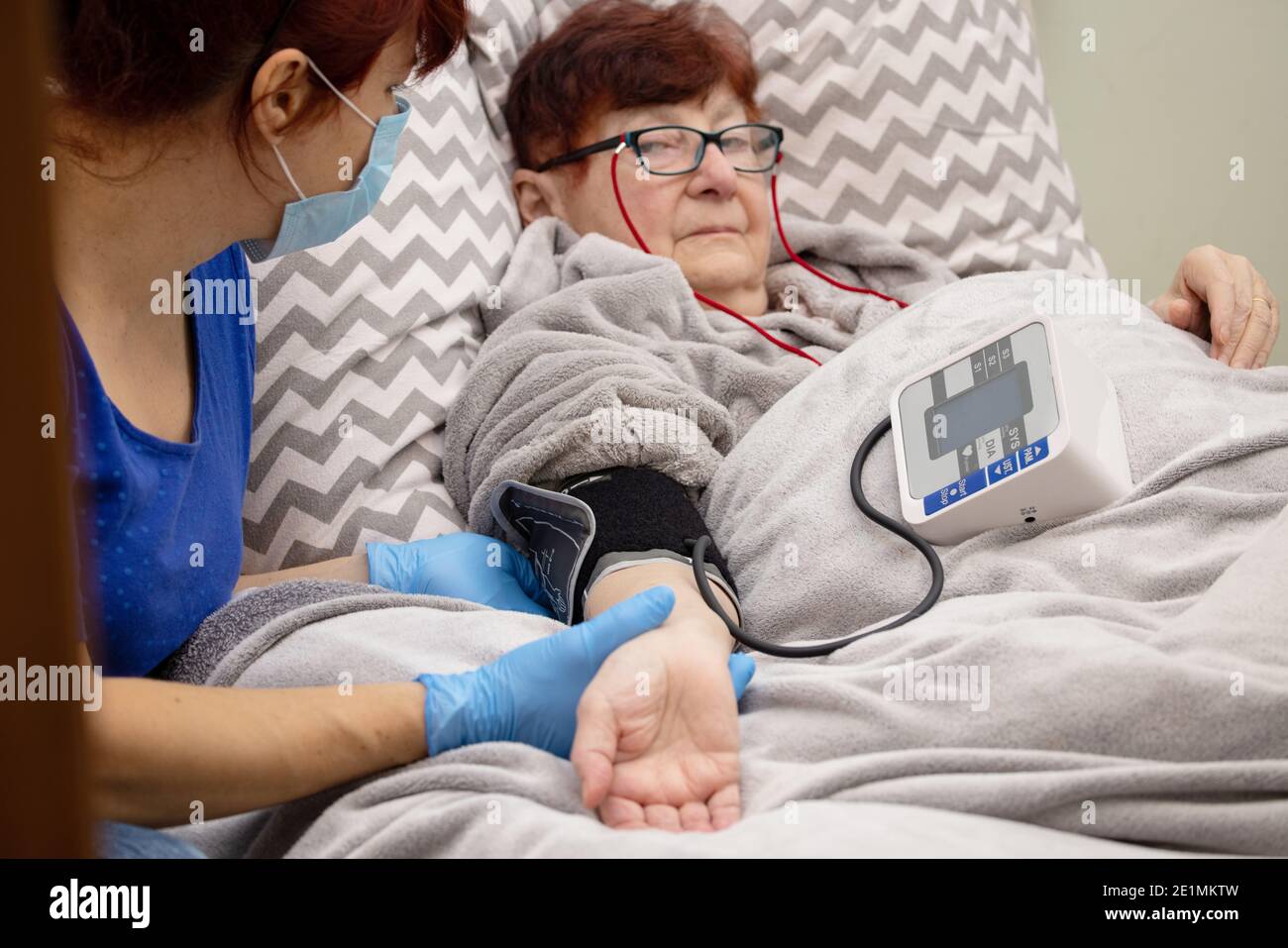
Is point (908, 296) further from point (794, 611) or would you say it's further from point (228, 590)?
point (228, 590)

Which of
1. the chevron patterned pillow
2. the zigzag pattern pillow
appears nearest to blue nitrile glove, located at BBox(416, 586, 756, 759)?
the chevron patterned pillow

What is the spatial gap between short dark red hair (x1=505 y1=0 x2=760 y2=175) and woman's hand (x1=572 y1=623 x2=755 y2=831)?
0.85 meters

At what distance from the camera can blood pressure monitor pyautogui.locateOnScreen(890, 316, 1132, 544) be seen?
0.88 metres

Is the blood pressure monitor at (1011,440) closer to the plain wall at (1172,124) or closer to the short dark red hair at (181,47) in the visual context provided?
the short dark red hair at (181,47)

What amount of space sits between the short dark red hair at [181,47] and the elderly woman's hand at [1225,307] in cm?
85

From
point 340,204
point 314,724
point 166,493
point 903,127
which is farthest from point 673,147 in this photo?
point 314,724

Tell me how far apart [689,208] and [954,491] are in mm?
622

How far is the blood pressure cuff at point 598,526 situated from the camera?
3.25 ft

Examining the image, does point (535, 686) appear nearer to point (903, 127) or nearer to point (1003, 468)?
point (1003, 468)

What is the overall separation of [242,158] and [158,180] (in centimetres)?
6

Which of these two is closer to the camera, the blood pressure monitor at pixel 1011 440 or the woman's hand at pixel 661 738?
the woman's hand at pixel 661 738

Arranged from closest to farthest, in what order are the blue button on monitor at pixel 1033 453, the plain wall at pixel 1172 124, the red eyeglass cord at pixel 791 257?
the blue button on monitor at pixel 1033 453 < the red eyeglass cord at pixel 791 257 < the plain wall at pixel 1172 124

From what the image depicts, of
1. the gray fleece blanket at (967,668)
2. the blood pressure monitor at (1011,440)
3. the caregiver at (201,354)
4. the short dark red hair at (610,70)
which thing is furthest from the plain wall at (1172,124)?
the caregiver at (201,354)
